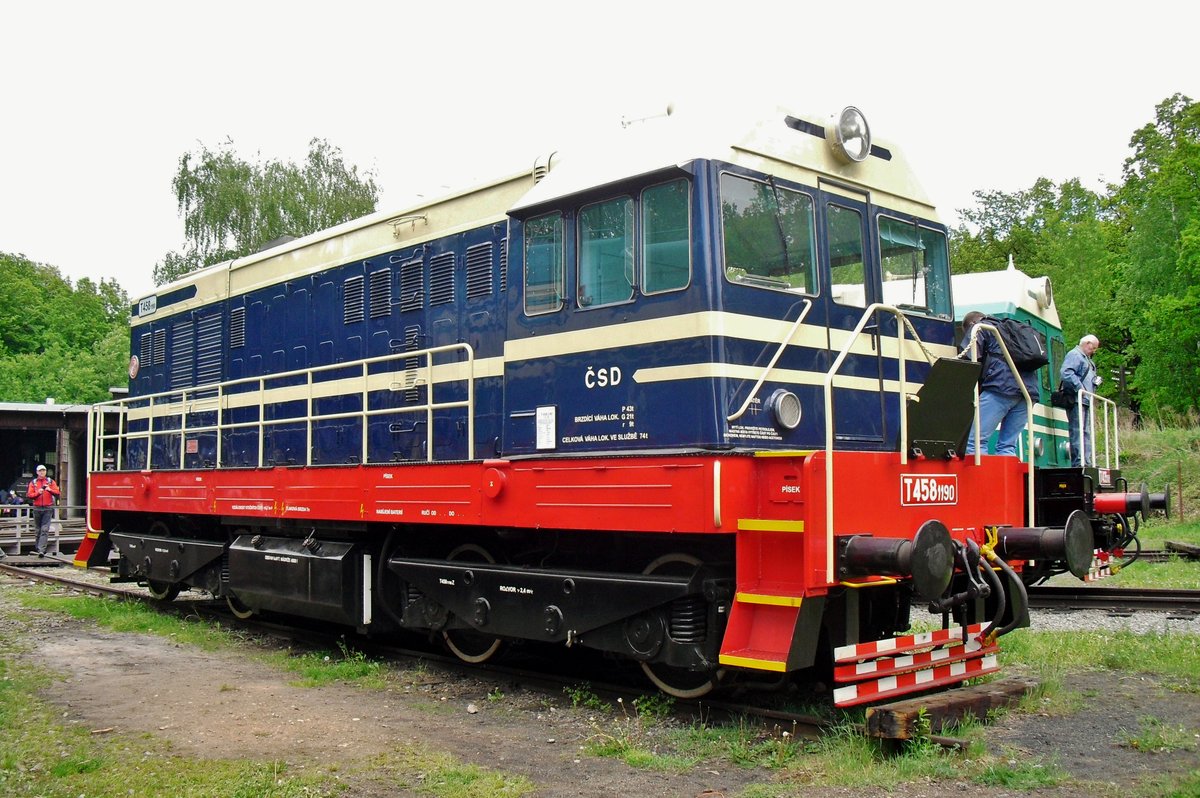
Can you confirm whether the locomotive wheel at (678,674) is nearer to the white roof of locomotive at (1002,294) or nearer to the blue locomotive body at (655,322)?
the blue locomotive body at (655,322)

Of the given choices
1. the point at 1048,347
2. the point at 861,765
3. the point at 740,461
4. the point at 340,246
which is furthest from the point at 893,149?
the point at 1048,347

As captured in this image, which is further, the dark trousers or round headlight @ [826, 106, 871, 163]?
the dark trousers

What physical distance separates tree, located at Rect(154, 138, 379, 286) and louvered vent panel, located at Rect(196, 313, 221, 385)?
22740 millimetres

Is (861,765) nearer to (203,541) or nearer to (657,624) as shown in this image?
(657,624)

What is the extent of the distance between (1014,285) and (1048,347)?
148 cm

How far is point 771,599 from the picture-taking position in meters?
5.66

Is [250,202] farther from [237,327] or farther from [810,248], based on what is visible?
[810,248]

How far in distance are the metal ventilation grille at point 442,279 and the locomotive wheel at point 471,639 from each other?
2135mm

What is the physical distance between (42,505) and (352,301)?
13.2 metres

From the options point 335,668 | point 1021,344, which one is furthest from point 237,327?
point 1021,344

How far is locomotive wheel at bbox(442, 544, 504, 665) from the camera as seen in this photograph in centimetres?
801

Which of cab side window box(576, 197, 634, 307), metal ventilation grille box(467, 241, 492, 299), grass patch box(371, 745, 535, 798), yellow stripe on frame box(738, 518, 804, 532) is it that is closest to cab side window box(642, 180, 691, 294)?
cab side window box(576, 197, 634, 307)

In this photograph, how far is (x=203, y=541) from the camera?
11.1 m

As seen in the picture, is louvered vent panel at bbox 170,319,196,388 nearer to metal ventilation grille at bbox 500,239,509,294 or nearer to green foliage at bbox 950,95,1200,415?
metal ventilation grille at bbox 500,239,509,294
